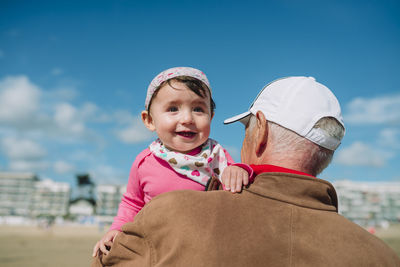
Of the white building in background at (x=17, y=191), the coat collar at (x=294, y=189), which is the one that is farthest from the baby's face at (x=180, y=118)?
the white building in background at (x=17, y=191)

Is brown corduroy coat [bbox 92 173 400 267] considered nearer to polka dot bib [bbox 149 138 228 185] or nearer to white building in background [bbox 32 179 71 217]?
polka dot bib [bbox 149 138 228 185]

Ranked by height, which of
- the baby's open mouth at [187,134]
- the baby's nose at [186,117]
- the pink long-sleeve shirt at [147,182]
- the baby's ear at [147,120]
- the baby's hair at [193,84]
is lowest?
the pink long-sleeve shirt at [147,182]

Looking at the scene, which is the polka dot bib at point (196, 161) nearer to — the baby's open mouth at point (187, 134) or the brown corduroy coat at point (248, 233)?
A: the baby's open mouth at point (187, 134)

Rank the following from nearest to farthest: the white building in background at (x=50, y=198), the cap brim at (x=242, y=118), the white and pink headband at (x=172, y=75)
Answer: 1. the cap brim at (x=242, y=118)
2. the white and pink headband at (x=172, y=75)
3. the white building in background at (x=50, y=198)

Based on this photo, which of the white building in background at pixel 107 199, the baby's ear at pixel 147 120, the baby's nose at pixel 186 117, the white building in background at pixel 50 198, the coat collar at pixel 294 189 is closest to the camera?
the coat collar at pixel 294 189

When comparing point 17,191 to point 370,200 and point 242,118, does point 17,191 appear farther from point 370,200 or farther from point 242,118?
point 242,118

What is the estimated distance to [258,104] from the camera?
193cm

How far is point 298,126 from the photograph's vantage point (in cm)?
173

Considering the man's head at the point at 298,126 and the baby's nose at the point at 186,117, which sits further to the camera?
the baby's nose at the point at 186,117

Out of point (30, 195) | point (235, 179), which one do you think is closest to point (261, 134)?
point (235, 179)

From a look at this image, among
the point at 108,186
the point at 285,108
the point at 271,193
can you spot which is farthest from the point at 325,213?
the point at 108,186

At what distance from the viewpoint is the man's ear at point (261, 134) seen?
1819mm

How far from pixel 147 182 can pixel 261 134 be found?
89cm

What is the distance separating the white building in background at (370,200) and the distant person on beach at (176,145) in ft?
352
